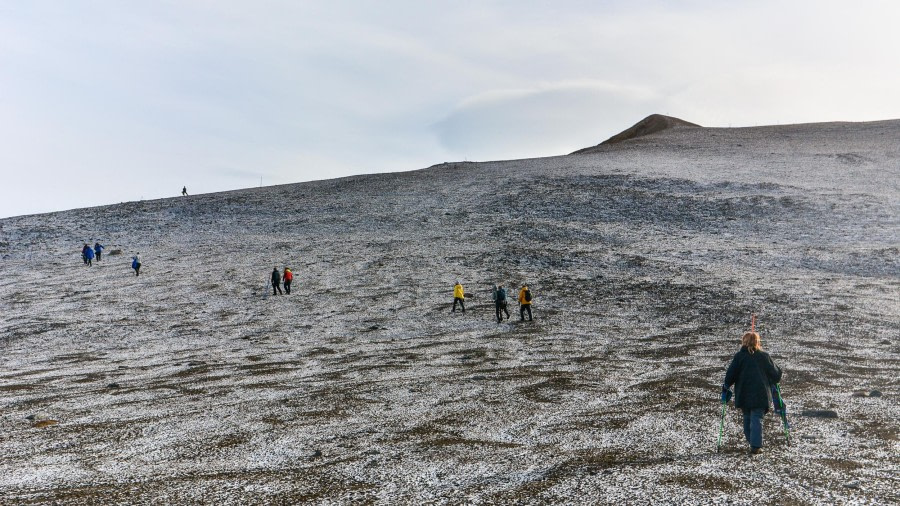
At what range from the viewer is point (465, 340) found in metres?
22.5

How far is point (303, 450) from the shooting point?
10.5 m

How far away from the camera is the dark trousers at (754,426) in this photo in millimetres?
9875

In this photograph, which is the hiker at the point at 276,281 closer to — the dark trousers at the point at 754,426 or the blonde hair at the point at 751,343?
the blonde hair at the point at 751,343

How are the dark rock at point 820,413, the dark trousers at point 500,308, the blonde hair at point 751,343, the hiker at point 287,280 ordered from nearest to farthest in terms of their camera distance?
the blonde hair at point 751,343 → the dark rock at point 820,413 → the dark trousers at point 500,308 → the hiker at point 287,280

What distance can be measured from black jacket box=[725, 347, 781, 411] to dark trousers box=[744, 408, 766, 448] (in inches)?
4.6

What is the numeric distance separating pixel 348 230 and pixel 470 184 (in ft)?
53.2

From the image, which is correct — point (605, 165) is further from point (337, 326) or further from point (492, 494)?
point (492, 494)

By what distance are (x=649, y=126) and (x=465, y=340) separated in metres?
77.0

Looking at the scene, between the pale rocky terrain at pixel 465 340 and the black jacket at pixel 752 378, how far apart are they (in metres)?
0.88

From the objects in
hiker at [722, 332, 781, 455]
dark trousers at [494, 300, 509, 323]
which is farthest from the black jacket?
dark trousers at [494, 300, 509, 323]

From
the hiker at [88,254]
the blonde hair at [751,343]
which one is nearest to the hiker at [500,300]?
the blonde hair at [751,343]

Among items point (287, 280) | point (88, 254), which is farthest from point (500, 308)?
point (88, 254)

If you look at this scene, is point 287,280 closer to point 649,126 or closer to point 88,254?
point 88,254

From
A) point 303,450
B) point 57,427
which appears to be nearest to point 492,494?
point 303,450
